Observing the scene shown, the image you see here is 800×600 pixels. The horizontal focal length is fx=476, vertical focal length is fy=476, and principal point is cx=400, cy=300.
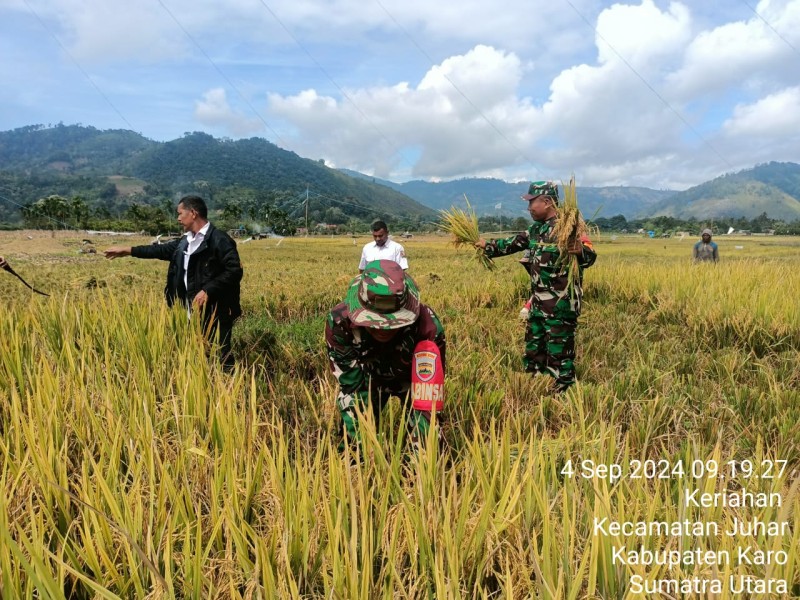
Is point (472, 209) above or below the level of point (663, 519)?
above

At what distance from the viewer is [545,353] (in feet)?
14.0

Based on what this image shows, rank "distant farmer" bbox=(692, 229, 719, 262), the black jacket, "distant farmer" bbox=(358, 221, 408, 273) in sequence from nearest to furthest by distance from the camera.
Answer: the black jacket < "distant farmer" bbox=(358, 221, 408, 273) < "distant farmer" bbox=(692, 229, 719, 262)

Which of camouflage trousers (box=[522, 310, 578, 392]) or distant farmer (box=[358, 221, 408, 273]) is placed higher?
distant farmer (box=[358, 221, 408, 273])

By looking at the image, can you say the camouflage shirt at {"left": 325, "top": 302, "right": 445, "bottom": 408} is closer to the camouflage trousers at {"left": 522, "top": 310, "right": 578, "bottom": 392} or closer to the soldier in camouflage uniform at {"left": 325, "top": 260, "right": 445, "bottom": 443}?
the soldier in camouflage uniform at {"left": 325, "top": 260, "right": 445, "bottom": 443}

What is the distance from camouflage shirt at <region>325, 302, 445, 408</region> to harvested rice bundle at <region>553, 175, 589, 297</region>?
6.26 ft

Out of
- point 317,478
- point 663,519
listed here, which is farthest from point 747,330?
point 317,478

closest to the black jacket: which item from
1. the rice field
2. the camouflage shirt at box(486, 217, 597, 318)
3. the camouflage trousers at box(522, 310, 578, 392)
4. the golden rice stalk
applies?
the rice field

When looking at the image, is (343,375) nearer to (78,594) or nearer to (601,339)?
(78,594)

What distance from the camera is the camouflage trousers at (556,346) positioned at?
3.99 m

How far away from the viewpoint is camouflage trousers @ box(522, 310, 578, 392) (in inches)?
157

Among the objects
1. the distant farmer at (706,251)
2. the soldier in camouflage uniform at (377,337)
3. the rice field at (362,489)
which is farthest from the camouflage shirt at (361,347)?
the distant farmer at (706,251)

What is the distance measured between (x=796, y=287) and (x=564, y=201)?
4.34m

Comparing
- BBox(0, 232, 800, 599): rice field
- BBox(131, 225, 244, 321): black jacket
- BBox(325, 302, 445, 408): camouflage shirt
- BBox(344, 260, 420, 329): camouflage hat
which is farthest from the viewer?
BBox(131, 225, 244, 321): black jacket

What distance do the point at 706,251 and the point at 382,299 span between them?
10.8 meters
